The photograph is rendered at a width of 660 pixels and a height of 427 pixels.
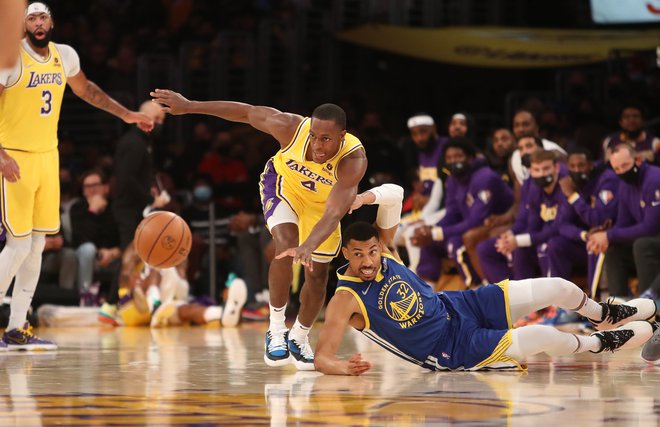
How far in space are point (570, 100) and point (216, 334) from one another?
20.7ft

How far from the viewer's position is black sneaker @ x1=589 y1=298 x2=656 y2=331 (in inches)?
265

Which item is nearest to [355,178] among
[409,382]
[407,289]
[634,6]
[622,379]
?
[407,289]

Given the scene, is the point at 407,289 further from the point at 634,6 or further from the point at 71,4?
the point at 71,4

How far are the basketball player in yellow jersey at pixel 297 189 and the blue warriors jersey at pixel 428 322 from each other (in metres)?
0.40

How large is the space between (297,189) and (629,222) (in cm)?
379

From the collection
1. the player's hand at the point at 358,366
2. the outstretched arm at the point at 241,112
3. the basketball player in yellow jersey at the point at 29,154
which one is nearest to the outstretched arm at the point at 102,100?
the basketball player in yellow jersey at the point at 29,154

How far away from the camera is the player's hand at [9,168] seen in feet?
23.9

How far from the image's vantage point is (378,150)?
13180 mm

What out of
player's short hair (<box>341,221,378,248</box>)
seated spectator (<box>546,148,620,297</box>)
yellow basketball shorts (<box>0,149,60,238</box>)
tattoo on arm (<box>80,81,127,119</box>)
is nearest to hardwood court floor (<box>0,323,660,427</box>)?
player's short hair (<box>341,221,378,248</box>)

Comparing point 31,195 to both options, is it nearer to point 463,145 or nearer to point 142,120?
point 142,120

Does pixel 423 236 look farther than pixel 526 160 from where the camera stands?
Yes

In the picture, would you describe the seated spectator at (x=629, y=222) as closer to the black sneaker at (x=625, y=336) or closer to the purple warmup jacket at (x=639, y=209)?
the purple warmup jacket at (x=639, y=209)

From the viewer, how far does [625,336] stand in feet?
21.2

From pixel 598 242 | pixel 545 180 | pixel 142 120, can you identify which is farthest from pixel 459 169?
pixel 142 120
